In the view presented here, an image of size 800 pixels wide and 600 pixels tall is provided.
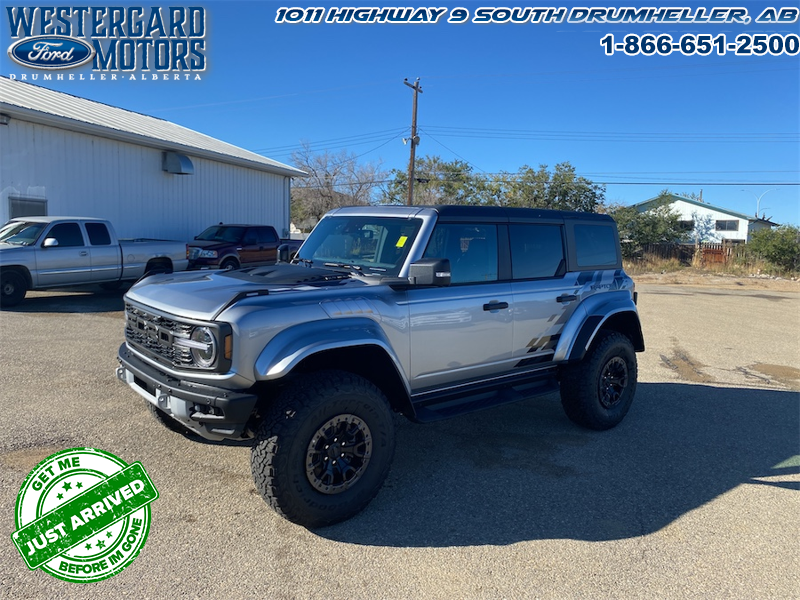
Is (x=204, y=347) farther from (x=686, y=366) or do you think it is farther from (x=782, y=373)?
(x=782, y=373)

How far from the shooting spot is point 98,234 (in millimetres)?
12008

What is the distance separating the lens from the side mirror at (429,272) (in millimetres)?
3809

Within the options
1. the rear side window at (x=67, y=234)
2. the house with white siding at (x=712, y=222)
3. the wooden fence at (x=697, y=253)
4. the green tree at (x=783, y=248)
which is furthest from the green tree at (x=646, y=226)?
the rear side window at (x=67, y=234)

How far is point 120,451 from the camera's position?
171 inches

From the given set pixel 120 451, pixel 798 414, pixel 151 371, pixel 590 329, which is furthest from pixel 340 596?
pixel 798 414

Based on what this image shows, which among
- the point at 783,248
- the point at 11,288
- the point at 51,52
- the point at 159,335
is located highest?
the point at 51,52

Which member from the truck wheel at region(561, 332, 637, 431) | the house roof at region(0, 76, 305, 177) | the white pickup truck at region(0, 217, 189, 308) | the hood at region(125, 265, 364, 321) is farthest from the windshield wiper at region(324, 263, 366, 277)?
the house roof at region(0, 76, 305, 177)

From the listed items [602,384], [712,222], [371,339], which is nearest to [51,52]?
[371,339]

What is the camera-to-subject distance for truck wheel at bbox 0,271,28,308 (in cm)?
1067

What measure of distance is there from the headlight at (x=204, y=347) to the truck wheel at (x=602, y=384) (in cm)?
324

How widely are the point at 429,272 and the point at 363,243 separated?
1.04 meters

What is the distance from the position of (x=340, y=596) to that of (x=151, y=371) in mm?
1867

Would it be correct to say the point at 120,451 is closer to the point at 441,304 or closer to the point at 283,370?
the point at 283,370

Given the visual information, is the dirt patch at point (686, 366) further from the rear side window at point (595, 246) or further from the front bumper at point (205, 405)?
the front bumper at point (205, 405)
